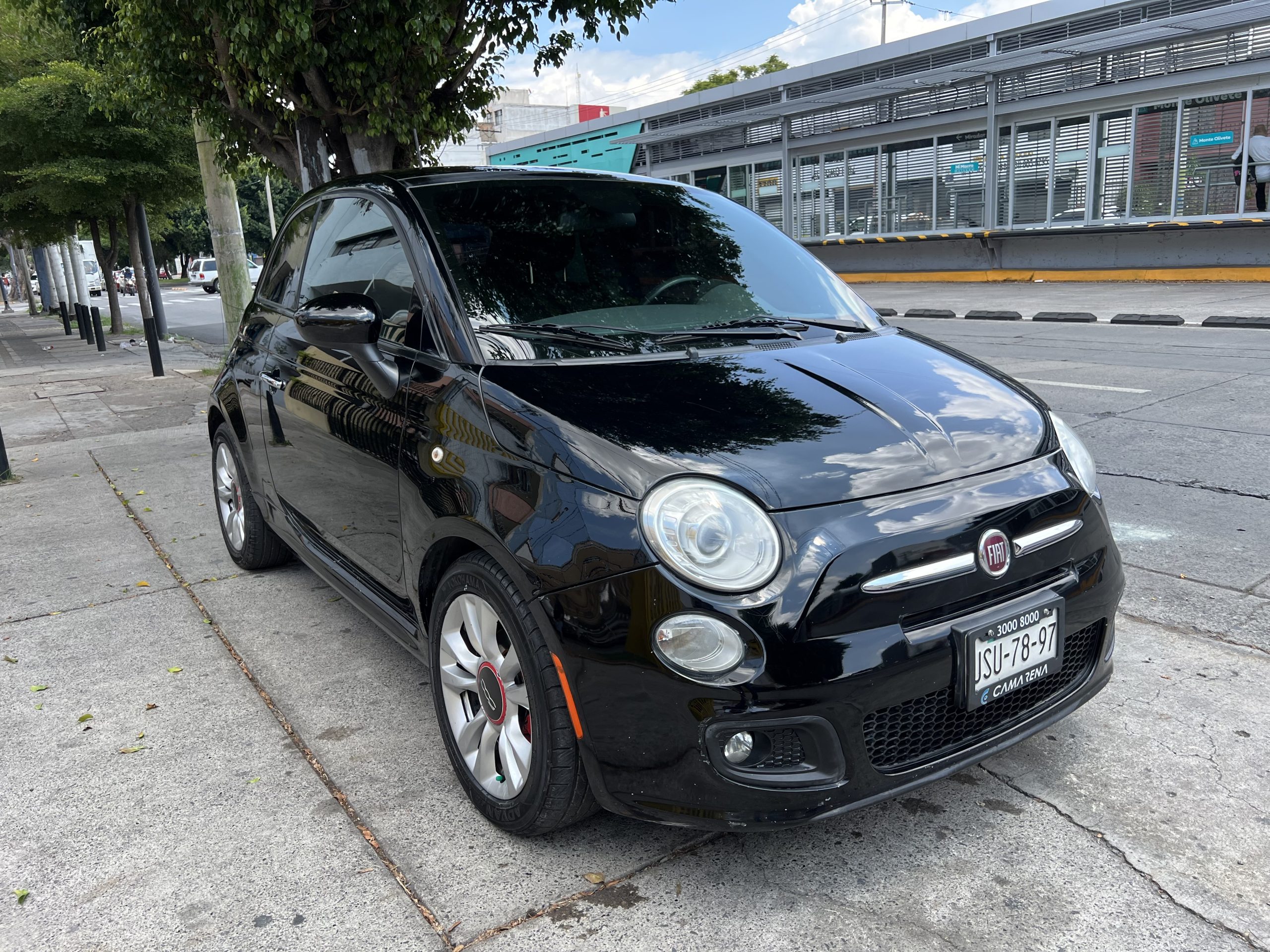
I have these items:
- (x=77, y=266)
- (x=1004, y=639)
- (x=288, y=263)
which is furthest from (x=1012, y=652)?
(x=77, y=266)

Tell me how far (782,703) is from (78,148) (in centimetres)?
1942

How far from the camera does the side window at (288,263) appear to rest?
157 inches

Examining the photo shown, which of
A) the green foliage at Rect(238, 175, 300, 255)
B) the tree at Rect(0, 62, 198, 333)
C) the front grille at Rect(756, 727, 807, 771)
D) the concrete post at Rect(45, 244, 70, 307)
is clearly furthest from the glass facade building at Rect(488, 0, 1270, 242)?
the green foliage at Rect(238, 175, 300, 255)

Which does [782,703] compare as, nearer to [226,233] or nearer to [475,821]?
[475,821]

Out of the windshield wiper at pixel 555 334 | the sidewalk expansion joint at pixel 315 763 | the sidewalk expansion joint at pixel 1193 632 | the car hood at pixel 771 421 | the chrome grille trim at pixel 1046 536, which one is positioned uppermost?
the windshield wiper at pixel 555 334

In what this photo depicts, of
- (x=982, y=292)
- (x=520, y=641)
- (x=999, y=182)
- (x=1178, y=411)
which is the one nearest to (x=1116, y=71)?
(x=999, y=182)

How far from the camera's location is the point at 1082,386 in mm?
8523

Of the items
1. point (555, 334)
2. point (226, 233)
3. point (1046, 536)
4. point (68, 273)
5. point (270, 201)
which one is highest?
point (270, 201)

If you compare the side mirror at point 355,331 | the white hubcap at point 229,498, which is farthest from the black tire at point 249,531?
the side mirror at point 355,331

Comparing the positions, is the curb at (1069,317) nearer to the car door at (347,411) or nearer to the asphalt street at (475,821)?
the asphalt street at (475,821)

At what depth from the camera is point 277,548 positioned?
4.54 meters

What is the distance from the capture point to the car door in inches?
116

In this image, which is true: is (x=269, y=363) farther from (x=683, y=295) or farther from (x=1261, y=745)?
(x=1261, y=745)

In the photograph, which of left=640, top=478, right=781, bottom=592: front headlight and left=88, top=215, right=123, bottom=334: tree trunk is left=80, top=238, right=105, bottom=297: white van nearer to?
left=88, top=215, right=123, bottom=334: tree trunk
